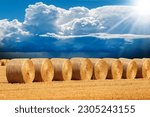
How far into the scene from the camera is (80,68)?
18.7 meters

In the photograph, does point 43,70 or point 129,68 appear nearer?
point 43,70

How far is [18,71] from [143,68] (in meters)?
7.41

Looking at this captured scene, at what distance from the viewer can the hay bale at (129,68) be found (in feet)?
68.0

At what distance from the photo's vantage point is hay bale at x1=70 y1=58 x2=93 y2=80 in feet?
61.5

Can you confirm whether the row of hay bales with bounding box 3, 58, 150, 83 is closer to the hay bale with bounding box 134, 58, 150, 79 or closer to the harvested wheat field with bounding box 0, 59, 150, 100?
the hay bale with bounding box 134, 58, 150, 79


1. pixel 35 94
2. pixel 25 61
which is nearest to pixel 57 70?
pixel 25 61

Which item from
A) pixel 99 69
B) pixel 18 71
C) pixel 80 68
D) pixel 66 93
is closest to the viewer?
pixel 66 93

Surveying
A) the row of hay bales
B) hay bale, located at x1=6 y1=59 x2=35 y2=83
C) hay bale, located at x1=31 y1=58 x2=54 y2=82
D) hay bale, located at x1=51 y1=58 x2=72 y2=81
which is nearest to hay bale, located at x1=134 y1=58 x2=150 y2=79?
the row of hay bales

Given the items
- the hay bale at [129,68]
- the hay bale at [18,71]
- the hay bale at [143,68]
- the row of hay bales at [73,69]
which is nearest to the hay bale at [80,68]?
the row of hay bales at [73,69]

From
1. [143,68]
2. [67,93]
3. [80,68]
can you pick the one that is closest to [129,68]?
[143,68]

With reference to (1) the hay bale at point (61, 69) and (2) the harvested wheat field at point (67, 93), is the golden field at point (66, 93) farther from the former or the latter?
(1) the hay bale at point (61, 69)

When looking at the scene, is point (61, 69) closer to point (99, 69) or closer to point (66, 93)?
point (99, 69)

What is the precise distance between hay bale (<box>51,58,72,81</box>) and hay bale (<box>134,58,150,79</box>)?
14.7ft

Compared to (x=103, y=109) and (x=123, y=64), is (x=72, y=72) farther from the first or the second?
(x=103, y=109)
